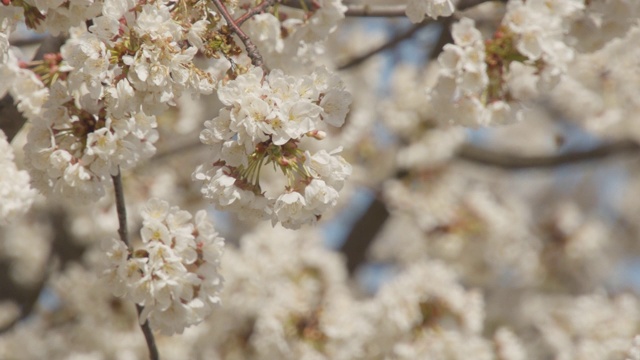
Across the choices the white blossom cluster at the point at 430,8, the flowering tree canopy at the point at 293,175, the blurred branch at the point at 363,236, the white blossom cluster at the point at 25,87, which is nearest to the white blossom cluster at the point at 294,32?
the flowering tree canopy at the point at 293,175

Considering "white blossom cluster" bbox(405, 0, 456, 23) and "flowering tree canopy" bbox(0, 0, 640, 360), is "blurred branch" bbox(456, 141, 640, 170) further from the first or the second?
"white blossom cluster" bbox(405, 0, 456, 23)

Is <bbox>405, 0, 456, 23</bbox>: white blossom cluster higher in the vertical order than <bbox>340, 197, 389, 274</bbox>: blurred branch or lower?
higher

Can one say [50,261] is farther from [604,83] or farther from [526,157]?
[604,83]

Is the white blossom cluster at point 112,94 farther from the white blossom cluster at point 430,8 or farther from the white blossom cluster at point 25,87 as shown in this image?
the white blossom cluster at point 430,8

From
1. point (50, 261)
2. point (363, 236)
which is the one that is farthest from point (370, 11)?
point (50, 261)

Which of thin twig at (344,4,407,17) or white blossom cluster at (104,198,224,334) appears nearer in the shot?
white blossom cluster at (104,198,224,334)

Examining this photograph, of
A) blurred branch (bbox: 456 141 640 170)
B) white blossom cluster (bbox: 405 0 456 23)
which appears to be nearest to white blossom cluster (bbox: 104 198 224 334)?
white blossom cluster (bbox: 405 0 456 23)

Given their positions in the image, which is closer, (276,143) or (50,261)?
(276,143)
